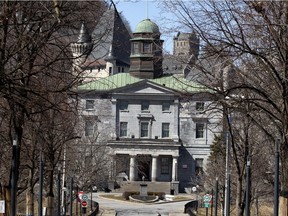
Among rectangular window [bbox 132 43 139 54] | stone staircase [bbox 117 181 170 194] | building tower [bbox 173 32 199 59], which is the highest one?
rectangular window [bbox 132 43 139 54]

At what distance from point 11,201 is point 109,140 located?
80661mm

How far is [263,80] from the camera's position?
72.9 feet

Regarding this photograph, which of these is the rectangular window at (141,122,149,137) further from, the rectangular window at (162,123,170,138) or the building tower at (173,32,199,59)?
Result: the building tower at (173,32,199,59)

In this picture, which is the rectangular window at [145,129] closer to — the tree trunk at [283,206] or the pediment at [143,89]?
the pediment at [143,89]

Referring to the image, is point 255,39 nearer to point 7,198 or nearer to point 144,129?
point 7,198

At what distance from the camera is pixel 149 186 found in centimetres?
9662

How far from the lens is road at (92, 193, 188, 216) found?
2721 inches

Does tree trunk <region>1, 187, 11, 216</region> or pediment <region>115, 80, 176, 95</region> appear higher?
pediment <region>115, 80, 176, 95</region>

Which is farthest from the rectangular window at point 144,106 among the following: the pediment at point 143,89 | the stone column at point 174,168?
the stone column at point 174,168

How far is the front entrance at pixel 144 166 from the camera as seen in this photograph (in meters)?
106

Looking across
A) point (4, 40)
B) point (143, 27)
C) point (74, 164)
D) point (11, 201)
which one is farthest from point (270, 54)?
point (143, 27)

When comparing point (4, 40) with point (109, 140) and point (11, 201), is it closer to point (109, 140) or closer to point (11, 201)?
point (11, 201)

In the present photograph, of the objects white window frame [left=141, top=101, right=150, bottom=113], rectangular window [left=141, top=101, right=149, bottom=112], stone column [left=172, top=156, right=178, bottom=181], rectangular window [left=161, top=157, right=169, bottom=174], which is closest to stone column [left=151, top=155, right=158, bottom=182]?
rectangular window [left=161, top=157, right=169, bottom=174]

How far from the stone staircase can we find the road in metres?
6.11
